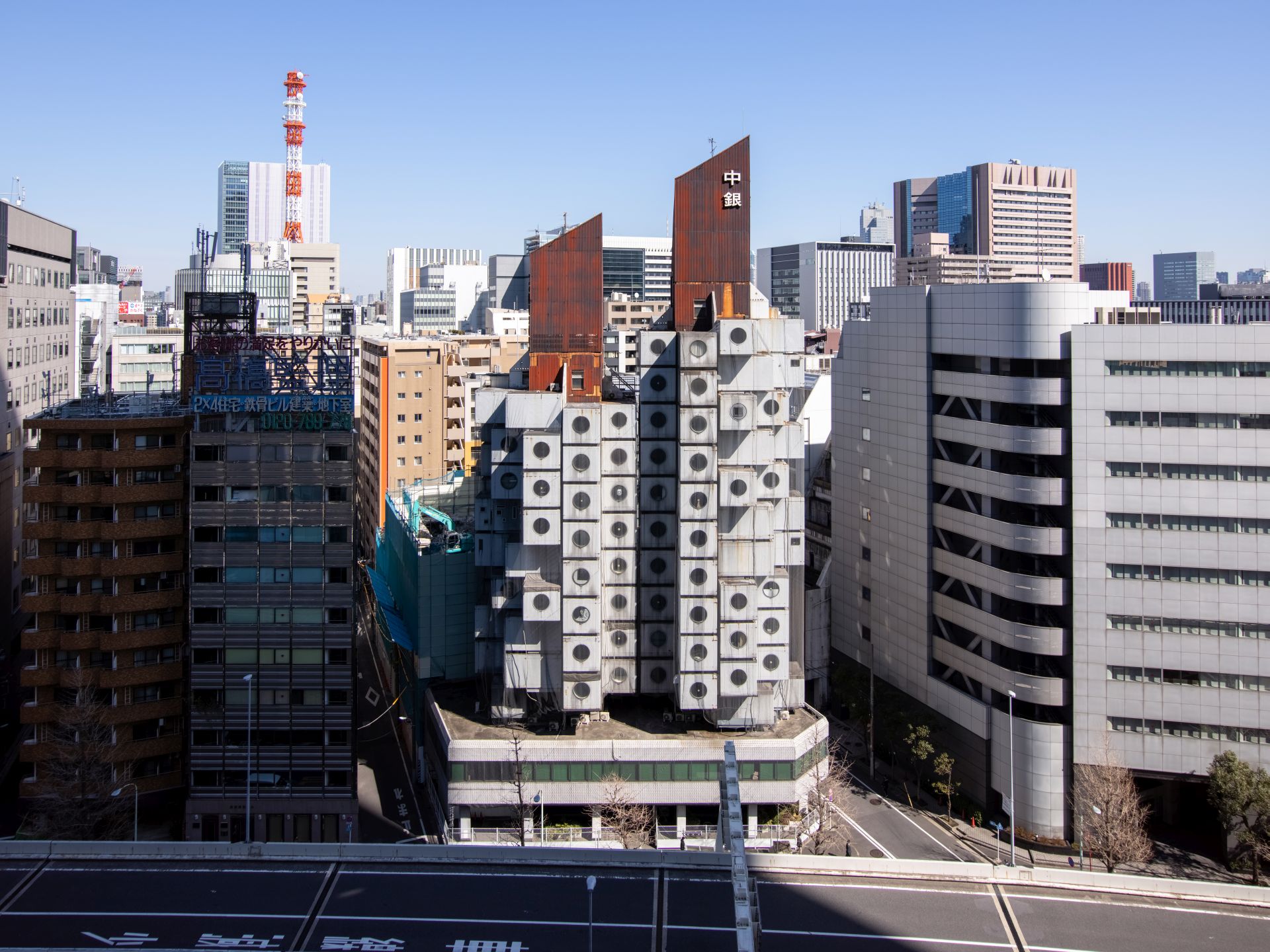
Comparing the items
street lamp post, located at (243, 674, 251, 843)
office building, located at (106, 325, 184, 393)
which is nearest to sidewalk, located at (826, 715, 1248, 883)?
street lamp post, located at (243, 674, 251, 843)

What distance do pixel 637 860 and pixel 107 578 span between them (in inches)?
1345

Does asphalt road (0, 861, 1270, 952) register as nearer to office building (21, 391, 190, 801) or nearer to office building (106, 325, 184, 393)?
office building (21, 391, 190, 801)

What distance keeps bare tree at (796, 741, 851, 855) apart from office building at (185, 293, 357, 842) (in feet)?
73.1

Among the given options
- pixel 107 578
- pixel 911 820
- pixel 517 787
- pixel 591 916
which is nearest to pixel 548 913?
pixel 591 916

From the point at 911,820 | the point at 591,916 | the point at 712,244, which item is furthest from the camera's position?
the point at 911,820

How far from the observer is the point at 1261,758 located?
5922cm

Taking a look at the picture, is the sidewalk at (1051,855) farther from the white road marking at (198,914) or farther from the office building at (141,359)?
the office building at (141,359)

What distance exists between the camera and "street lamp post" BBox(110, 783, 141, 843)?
5806cm

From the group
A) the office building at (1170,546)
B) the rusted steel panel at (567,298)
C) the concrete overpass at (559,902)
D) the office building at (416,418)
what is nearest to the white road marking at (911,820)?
the office building at (1170,546)

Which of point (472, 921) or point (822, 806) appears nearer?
point (472, 921)

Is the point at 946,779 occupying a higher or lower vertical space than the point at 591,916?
lower

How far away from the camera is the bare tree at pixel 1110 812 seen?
55688 millimetres

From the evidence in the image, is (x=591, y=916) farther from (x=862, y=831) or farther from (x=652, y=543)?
(x=862, y=831)

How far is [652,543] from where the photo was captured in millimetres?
62625
